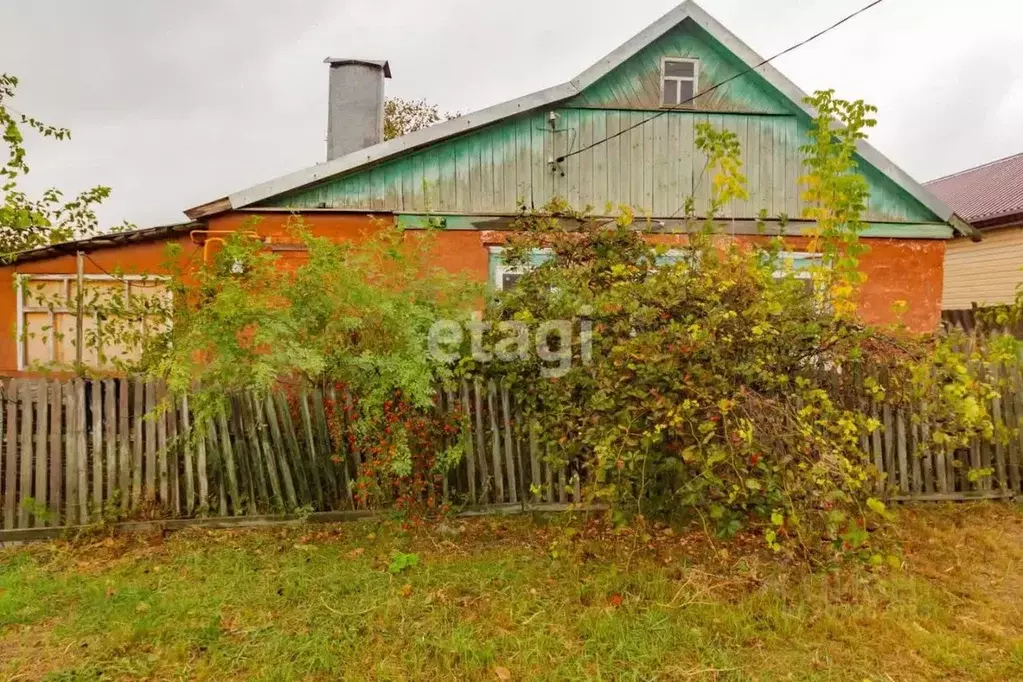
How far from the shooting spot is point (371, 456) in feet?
15.9

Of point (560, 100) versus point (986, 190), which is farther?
point (986, 190)

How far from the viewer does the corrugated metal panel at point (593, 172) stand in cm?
882

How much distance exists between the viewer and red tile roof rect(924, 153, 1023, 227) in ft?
53.8

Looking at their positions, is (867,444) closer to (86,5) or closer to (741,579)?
(741,579)

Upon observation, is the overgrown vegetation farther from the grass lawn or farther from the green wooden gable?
the green wooden gable

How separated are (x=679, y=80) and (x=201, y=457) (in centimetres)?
821

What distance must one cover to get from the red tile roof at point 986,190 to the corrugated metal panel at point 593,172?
31.3ft

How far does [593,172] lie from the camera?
30.3 feet

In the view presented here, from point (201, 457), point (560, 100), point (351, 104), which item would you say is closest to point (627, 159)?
point (560, 100)

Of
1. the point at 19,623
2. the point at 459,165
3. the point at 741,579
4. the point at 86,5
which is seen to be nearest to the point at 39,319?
the point at 86,5

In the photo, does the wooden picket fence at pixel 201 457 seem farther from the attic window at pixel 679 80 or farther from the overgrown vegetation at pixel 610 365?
the attic window at pixel 679 80

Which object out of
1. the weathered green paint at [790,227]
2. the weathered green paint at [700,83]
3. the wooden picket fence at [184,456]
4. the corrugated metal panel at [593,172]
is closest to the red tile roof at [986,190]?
the weathered green paint at [790,227]

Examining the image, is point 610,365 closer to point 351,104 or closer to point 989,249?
point 351,104

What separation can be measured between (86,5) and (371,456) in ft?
27.8
